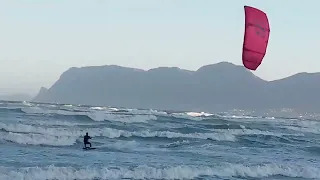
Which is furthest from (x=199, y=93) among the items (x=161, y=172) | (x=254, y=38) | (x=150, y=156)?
(x=254, y=38)

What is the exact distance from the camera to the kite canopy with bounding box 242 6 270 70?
41.5ft

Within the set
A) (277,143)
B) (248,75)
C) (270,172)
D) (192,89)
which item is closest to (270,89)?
(248,75)

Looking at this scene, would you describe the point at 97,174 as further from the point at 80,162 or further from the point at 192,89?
the point at 192,89

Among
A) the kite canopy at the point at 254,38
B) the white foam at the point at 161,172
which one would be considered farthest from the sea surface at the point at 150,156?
the kite canopy at the point at 254,38

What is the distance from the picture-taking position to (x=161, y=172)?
17.1m

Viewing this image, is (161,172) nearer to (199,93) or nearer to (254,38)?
(254,38)

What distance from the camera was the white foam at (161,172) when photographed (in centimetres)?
1566

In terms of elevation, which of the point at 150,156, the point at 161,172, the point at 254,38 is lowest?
the point at 161,172

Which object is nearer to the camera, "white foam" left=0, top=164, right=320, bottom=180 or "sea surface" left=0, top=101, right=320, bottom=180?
"white foam" left=0, top=164, right=320, bottom=180

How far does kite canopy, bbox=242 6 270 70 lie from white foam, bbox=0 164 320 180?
594 centimetres

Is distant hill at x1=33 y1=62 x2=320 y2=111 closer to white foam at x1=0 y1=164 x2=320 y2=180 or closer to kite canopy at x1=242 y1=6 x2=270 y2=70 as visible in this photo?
white foam at x1=0 y1=164 x2=320 y2=180

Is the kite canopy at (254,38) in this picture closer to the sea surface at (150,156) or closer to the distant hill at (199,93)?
the sea surface at (150,156)

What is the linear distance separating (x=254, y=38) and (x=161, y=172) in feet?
21.2

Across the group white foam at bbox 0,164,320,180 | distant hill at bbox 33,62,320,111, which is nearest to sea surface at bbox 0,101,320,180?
white foam at bbox 0,164,320,180
